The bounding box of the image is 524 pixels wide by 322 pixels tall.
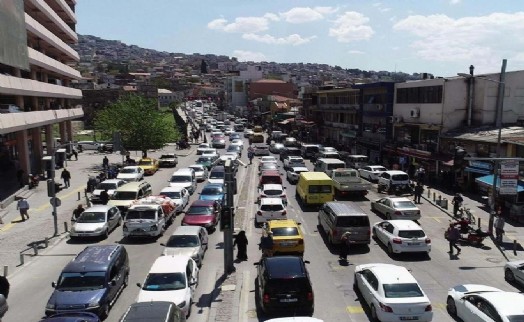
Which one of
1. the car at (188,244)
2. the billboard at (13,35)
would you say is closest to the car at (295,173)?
the car at (188,244)

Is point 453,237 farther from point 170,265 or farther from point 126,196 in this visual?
point 126,196

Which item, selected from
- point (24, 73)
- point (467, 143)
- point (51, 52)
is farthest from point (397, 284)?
point (51, 52)

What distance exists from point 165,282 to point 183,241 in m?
4.82

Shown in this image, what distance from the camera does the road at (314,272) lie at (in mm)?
15344

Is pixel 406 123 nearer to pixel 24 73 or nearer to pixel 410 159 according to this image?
pixel 410 159

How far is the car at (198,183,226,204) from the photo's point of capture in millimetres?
31013

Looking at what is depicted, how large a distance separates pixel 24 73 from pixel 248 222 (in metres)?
34.3

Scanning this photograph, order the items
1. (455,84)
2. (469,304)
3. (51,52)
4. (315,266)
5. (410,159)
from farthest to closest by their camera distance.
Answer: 1. (51,52)
2. (410,159)
3. (455,84)
4. (315,266)
5. (469,304)

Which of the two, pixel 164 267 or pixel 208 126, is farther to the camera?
pixel 208 126

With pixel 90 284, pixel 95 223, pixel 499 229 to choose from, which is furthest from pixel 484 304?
pixel 95 223

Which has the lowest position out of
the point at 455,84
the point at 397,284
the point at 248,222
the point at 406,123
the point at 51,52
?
the point at 248,222

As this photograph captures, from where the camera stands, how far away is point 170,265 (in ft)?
51.8

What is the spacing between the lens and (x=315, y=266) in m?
19.8

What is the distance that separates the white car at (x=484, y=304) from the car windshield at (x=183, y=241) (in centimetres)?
1011
